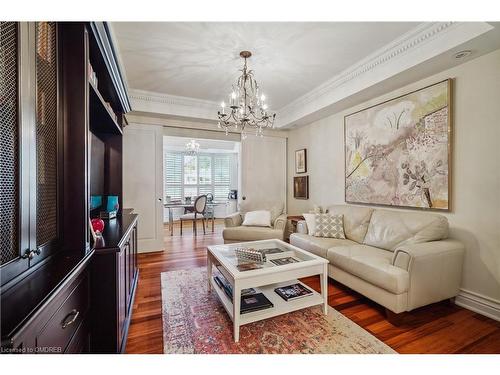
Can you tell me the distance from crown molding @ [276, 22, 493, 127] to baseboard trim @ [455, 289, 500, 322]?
227 cm

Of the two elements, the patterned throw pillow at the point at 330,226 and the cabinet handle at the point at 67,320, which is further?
the patterned throw pillow at the point at 330,226

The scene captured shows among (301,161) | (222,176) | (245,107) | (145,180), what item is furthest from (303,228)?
(222,176)

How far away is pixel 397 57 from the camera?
2.33m

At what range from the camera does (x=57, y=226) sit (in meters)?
1.14

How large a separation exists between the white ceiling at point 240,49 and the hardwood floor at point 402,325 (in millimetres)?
2633

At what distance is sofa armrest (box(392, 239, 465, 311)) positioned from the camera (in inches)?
72.8

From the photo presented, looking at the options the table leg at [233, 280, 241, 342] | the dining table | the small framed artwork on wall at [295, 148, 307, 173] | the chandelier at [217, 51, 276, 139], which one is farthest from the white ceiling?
the dining table

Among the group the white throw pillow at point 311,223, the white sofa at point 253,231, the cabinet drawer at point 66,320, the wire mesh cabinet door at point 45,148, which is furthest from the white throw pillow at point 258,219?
the wire mesh cabinet door at point 45,148

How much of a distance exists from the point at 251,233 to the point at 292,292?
5.25 feet

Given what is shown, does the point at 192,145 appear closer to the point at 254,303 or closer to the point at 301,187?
the point at 301,187

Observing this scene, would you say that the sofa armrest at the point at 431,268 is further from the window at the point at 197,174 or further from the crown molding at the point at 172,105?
the window at the point at 197,174

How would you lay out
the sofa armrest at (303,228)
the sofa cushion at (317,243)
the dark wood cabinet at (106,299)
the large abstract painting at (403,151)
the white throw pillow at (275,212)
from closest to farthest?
the dark wood cabinet at (106,299) → the large abstract painting at (403,151) → the sofa cushion at (317,243) → the sofa armrest at (303,228) → the white throw pillow at (275,212)

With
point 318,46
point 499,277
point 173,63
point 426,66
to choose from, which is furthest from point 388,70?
point 173,63

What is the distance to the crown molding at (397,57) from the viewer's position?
6.16 ft
